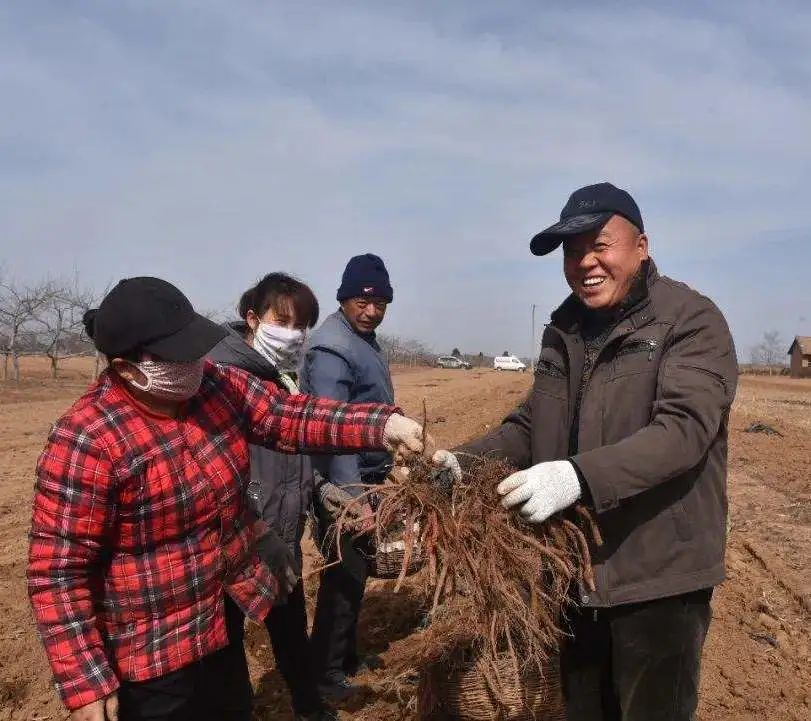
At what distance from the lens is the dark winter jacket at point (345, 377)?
10.2 ft

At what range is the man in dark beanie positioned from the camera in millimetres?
3125

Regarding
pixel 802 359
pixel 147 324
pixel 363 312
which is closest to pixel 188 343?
pixel 147 324

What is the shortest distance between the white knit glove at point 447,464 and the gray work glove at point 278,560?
73 cm

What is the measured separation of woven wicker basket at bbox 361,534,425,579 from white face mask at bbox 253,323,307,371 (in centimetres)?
95

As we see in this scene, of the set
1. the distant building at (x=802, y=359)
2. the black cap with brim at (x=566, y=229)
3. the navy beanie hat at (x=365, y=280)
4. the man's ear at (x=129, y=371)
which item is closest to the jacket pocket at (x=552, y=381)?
the black cap with brim at (x=566, y=229)

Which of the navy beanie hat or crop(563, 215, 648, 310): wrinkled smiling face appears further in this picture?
the navy beanie hat

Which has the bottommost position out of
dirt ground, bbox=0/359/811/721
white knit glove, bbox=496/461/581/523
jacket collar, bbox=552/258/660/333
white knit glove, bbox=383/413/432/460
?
dirt ground, bbox=0/359/811/721

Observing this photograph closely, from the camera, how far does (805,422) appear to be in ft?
48.4

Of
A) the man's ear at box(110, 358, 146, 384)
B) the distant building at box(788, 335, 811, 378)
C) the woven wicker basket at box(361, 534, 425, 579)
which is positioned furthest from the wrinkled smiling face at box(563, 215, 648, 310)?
the distant building at box(788, 335, 811, 378)

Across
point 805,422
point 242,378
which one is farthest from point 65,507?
point 805,422

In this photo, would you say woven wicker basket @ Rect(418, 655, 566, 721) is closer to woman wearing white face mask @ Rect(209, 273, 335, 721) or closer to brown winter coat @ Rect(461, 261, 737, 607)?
brown winter coat @ Rect(461, 261, 737, 607)

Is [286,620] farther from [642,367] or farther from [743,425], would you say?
[743,425]

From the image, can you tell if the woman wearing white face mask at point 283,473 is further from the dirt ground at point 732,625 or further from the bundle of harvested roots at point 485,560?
the bundle of harvested roots at point 485,560

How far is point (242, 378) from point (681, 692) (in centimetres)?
167
